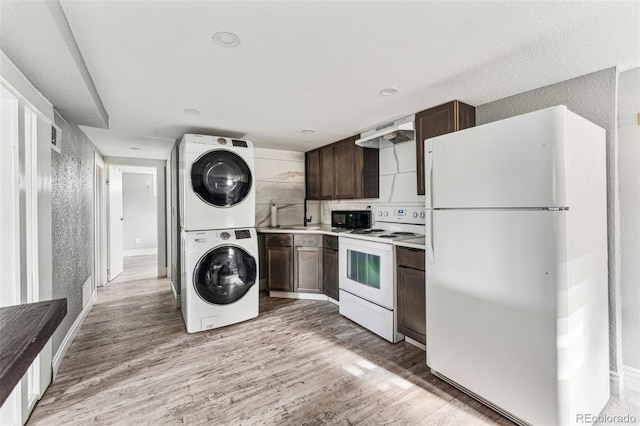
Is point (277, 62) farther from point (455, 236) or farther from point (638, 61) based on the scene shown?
point (638, 61)

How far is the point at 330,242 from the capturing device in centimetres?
347

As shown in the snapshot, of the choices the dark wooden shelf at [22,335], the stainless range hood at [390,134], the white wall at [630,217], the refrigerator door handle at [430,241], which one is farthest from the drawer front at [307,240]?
the dark wooden shelf at [22,335]

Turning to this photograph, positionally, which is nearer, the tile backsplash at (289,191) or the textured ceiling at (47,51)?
the textured ceiling at (47,51)

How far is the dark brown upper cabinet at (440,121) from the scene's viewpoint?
7.77 feet

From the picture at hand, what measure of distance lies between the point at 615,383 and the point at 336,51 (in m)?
2.74

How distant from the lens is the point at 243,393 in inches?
75.1

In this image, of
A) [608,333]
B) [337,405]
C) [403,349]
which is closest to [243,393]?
[337,405]

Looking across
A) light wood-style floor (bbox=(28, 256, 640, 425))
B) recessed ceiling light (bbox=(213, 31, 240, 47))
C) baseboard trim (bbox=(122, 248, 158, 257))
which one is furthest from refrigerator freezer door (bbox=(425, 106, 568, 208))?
baseboard trim (bbox=(122, 248, 158, 257))

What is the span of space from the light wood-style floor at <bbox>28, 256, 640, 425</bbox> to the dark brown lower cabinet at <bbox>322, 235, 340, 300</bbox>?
17.9 inches

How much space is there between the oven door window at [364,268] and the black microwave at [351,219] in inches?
27.5

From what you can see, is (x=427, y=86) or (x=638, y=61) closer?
(x=638, y=61)

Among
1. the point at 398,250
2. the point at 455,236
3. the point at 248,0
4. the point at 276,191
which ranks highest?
the point at 248,0

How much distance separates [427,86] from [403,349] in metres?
2.17

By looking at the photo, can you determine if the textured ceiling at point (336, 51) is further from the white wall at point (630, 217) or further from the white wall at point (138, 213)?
the white wall at point (138, 213)
